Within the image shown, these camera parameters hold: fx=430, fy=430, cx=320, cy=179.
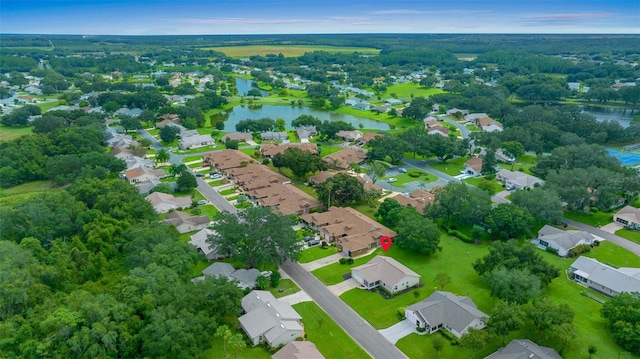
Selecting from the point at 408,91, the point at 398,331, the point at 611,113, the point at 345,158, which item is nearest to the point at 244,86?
the point at 408,91

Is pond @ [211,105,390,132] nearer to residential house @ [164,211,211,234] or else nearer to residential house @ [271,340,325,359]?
residential house @ [164,211,211,234]

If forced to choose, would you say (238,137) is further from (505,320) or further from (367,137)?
(505,320)

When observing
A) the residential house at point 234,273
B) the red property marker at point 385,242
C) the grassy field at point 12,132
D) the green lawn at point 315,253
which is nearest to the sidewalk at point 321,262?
the green lawn at point 315,253

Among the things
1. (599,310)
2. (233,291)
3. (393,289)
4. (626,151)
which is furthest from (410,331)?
(626,151)

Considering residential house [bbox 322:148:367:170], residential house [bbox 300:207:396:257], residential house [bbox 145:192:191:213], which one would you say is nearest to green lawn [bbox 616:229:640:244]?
residential house [bbox 300:207:396:257]

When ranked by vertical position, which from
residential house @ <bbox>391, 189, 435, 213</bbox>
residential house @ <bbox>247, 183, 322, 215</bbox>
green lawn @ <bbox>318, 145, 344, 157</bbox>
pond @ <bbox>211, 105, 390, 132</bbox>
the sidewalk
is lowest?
pond @ <bbox>211, 105, 390, 132</bbox>

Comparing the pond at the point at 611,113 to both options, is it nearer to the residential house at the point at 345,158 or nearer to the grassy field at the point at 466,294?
the residential house at the point at 345,158
